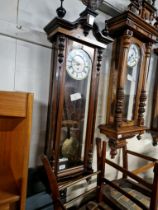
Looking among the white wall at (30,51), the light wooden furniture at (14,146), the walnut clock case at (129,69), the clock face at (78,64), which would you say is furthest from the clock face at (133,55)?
the light wooden furniture at (14,146)

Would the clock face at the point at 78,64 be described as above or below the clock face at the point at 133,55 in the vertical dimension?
below

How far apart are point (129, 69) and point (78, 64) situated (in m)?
0.55

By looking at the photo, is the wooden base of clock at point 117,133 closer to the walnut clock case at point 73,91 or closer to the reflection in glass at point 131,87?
the reflection in glass at point 131,87

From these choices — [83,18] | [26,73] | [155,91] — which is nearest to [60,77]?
[26,73]

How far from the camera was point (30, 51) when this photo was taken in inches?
47.8

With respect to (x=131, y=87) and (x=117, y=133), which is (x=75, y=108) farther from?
(x=131, y=87)

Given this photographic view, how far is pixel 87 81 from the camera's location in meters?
1.33

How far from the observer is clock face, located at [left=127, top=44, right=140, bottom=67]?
59.1 inches

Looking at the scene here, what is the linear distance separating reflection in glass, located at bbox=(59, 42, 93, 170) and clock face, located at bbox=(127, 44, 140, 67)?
44 centimetres

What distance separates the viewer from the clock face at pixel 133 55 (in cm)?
150

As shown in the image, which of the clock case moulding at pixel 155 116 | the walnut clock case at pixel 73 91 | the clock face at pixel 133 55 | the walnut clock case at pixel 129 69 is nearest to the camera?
the walnut clock case at pixel 73 91

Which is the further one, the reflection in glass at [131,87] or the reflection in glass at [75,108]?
the reflection in glass at [131,87]

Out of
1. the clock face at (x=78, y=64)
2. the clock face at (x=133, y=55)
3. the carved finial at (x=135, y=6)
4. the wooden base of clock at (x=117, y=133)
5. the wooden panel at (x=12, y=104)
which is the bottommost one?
the wooden base of clock at (x=117, y=133)

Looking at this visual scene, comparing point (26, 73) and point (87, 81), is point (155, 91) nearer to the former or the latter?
point (87, 81)
